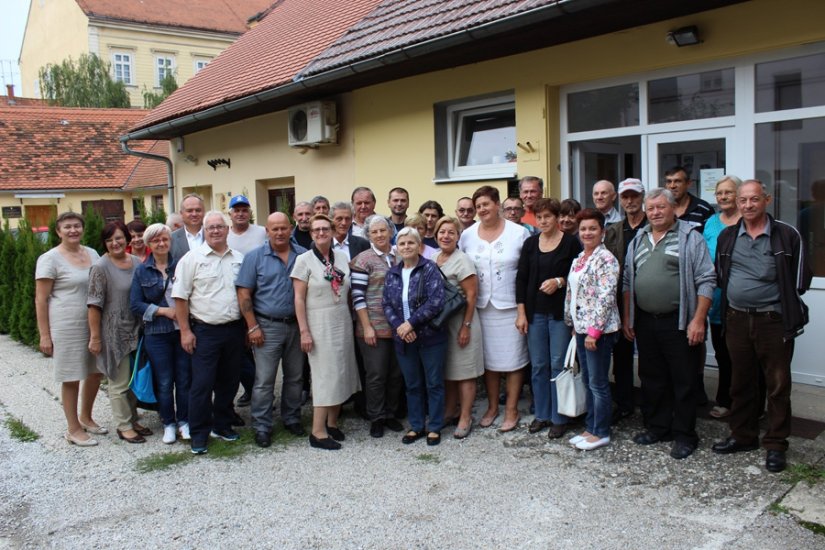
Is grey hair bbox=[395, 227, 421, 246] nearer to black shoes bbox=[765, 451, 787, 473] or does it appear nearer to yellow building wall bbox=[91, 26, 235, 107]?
black shoes bbox=[765, 451, 787, 473]

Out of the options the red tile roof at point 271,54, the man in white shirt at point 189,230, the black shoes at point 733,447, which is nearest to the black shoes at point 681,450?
the black shoes at point 733,447

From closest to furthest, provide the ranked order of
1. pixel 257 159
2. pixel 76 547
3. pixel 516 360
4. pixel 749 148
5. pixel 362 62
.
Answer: pixel 76 547
pixel 516 360
pixel 749 148
pixel 362 62
pixel 257 159

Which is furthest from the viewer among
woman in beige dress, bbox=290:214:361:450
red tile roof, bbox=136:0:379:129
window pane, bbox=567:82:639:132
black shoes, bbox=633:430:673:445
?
red tile roof, bbox=136:0:379:129

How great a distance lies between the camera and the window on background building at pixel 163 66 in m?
36.9

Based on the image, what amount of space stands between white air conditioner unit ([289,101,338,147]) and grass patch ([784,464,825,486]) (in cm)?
694

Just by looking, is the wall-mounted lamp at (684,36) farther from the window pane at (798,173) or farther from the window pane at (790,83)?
the window pane at (798,173)

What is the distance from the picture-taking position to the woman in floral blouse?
181 inches

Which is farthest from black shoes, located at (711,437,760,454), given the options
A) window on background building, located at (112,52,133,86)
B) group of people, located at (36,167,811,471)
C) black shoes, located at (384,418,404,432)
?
window on background building, located at (112,52,133,86)

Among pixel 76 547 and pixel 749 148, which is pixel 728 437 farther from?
pixel 76 547

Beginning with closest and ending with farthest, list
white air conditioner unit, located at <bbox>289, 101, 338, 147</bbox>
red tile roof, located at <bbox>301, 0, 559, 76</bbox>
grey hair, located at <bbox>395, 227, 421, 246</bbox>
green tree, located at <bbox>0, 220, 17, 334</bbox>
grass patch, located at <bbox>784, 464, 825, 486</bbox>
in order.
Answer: grass patch, located at <bbox>784, 464, 825, 486</bbox> → grey hair, located at <bbox>395, 227, 421, 246</bbox> → red tile roof, located at <bbox>301, 0, 559, 76</bbox> → white air conditioner unit, located at <bbox>289, 101, 338, 147</bbox> → green tree, located at <bbox>0, 220, 17, 334</bbox>

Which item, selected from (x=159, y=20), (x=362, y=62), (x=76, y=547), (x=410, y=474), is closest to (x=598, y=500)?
(x=410, y=474)

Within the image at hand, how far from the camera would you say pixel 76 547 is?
3703 mm

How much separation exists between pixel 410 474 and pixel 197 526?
137 centimetres

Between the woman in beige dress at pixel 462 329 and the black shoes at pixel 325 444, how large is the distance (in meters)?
0.89
